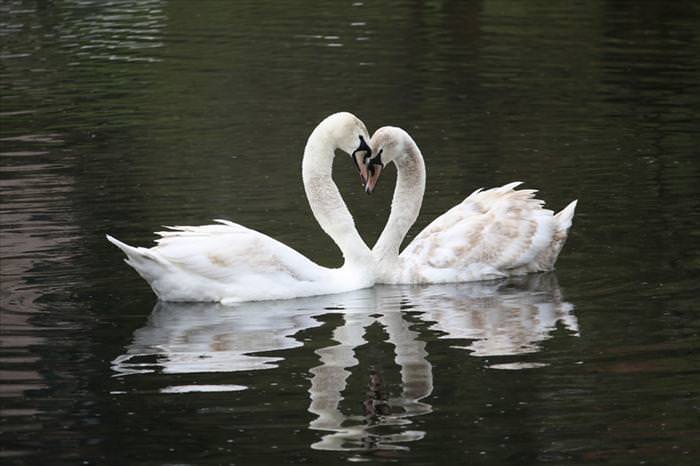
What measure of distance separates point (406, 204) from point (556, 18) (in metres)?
22.1

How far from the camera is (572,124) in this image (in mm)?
23156

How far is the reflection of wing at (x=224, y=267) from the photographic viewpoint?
14.0 metres

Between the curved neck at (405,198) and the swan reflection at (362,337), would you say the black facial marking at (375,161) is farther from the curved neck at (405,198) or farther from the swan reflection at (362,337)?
the swan reflection at (362,337)

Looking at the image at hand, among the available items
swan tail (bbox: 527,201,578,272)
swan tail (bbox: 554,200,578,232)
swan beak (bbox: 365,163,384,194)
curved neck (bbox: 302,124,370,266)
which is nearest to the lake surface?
swan tail (bbox: 527,201,578,272)

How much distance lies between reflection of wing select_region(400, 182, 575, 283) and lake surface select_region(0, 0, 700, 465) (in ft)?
0.65

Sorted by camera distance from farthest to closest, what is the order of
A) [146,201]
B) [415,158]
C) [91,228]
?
[146,201]
[91,228]
[415,158]

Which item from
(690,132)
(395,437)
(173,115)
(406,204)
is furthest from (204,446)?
(173,115)

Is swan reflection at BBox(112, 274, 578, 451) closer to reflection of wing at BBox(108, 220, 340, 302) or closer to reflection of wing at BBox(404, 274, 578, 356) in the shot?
reflection of wing at BBox(404, 274, 578, 356)

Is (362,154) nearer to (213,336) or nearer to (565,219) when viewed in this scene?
(565,219)

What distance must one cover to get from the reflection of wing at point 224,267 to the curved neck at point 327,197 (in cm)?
71

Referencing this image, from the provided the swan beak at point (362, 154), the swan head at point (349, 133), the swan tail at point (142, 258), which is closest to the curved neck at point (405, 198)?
the swan beak at point (362, 154)

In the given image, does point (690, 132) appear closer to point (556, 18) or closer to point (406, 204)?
point (406, 204)

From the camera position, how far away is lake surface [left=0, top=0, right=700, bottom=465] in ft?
34.4

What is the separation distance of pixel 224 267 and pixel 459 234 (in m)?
2.40
